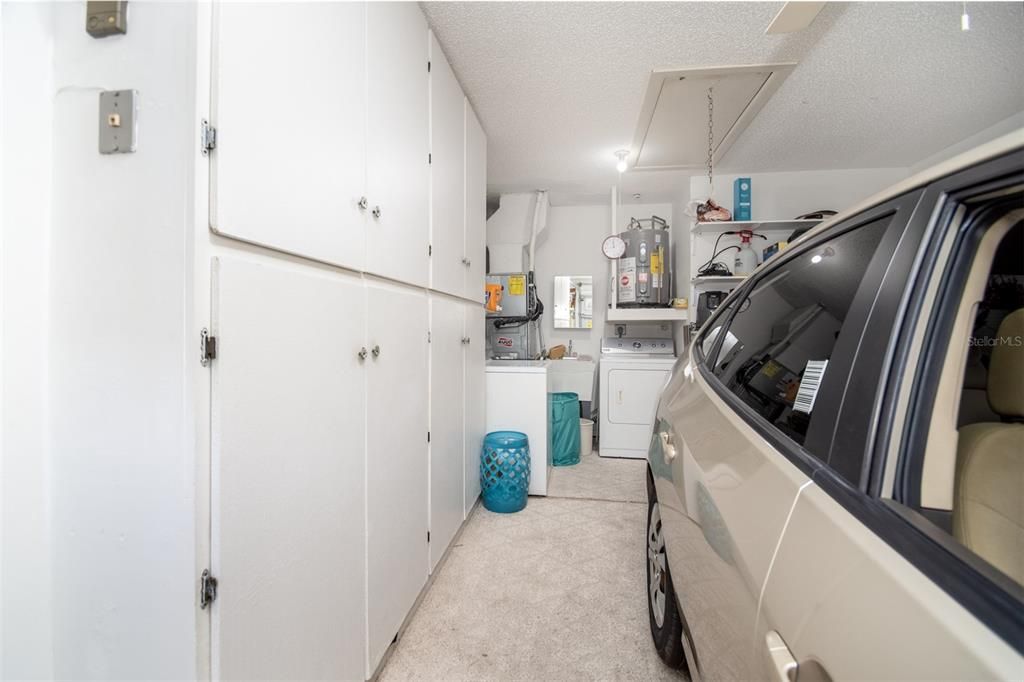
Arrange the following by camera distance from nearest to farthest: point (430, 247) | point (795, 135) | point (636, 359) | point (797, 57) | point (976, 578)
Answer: point (976, 578) < point (430, 247) < point (797, 57) < point (795, 135) < point (636, 359)

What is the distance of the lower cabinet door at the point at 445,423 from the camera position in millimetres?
1760

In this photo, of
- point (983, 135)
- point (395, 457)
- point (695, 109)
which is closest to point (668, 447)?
point (395, 457)

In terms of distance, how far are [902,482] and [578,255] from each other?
161 inches

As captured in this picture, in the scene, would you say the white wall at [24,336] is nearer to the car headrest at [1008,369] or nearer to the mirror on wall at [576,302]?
the car headrest at [1008,369]

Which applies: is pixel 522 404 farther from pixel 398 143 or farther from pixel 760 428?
pixel 760 428

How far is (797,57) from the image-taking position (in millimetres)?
1933

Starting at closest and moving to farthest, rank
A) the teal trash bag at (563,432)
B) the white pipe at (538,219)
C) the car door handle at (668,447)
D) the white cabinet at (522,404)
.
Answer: the car door handle at (668,447) → the white cabinet at (522,404) → the teal trash bag at (563,432) → the white pipe at (538,219)

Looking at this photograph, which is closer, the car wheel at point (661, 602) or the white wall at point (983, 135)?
the car wheel at point (661, 602)

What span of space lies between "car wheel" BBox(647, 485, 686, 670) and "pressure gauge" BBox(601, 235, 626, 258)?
264 cm

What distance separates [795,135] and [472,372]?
8.73 ft

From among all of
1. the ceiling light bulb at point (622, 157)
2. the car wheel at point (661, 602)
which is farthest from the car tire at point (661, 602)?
the ceiling light bulb at point (622, 157)

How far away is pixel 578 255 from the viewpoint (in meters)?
4.38

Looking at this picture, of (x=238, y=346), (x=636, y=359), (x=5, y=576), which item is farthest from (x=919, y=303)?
(x=636, y=359)

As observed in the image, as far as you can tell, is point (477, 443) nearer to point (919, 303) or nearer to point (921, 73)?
point (919, 303)
